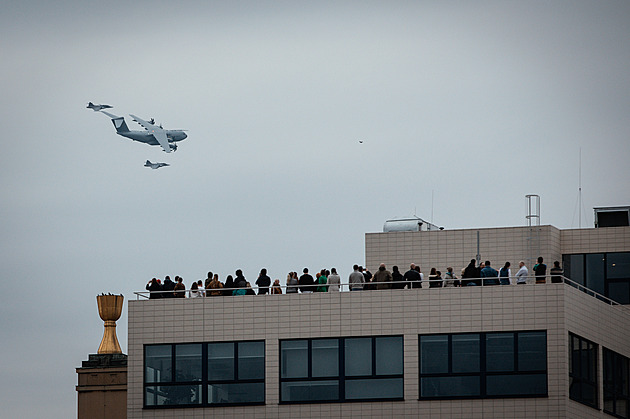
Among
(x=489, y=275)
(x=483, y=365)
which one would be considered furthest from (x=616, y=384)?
(x=489, y=275)

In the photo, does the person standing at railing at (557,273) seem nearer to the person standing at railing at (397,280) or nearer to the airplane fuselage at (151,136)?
the person standing at railing at (397,280)

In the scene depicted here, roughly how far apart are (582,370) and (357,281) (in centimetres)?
806

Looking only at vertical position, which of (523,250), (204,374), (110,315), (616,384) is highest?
(523,250)

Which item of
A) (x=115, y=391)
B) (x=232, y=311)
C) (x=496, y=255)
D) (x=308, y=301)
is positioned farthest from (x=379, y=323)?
(x=115, y=391)

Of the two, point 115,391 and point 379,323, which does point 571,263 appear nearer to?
point 379,323

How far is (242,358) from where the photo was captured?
42.4 m

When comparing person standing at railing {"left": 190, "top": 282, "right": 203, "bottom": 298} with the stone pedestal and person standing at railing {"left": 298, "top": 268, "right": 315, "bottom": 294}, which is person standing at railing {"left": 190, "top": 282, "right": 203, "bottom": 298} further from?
the stone pedestal

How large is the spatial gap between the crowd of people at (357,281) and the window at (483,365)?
197 centimetres

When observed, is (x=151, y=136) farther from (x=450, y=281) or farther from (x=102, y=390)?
(x=450, y=281)

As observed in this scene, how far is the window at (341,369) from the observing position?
4134cm

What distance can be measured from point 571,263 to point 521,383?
12485 mm

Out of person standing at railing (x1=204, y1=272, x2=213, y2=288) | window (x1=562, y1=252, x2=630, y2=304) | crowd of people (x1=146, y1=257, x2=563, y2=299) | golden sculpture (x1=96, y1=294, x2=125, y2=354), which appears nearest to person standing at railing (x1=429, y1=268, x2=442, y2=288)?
crowd of people (x1=146, y1=257, x2=563, y2=299)

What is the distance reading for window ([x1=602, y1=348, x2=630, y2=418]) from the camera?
43.4m

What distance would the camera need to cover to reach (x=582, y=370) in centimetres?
4144
